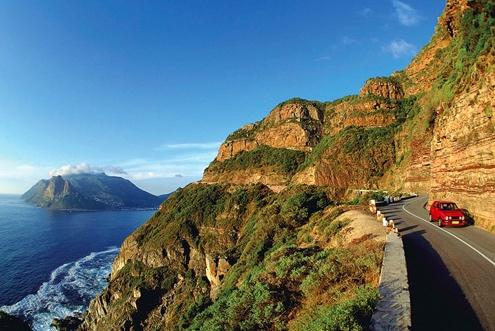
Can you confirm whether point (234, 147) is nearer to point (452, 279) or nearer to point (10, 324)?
point (10, 324)

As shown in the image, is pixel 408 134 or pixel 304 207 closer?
pixel 304 207

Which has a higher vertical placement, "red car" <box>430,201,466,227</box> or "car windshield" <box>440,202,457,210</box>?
"car windshield" <box>440,202,457,210</box>

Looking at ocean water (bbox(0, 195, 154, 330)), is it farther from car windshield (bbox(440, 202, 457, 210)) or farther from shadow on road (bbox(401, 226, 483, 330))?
shadow on road (bbox(401, 226, 483, 330))

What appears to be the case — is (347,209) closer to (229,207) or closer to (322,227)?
(322,227)

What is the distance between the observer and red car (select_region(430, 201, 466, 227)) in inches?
729

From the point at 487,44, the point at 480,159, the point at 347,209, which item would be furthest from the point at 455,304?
the point at 347,209

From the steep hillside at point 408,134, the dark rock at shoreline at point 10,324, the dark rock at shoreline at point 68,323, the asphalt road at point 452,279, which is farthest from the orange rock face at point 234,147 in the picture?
the asphalt road at point 452,279

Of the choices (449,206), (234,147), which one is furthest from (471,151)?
(234,147)

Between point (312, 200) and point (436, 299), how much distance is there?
1174 inches

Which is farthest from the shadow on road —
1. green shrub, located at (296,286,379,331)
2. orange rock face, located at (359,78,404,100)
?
orange rock face, located at (359,78,404,100)

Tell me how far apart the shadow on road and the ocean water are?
5197 centimetres

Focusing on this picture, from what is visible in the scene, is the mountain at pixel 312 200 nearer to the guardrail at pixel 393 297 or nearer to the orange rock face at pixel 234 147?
the guardrail at pixel 393 297

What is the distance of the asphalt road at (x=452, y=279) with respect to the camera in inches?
Answer: 311

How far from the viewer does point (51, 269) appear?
74812mm
